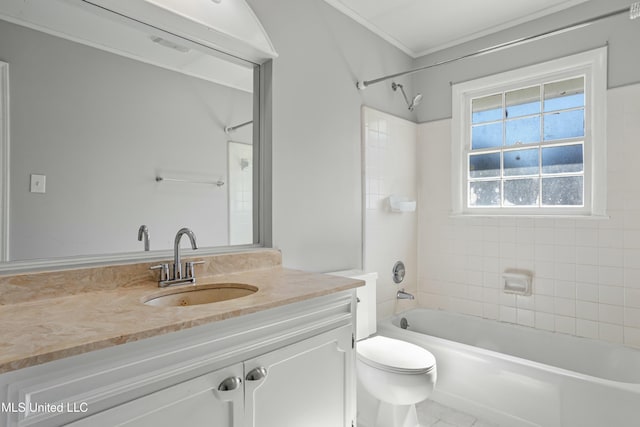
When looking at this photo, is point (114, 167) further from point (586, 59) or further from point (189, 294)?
point (586, 59)

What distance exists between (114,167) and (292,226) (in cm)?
96

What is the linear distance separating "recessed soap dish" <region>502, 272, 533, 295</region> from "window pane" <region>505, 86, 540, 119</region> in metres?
1.20

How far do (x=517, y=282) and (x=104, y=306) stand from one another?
2598mm

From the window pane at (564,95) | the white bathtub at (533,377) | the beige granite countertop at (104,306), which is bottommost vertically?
the white bathtub at (533,377)

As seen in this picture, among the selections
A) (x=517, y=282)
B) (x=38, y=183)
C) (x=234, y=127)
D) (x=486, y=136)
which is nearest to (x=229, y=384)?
(x=38, y=183)

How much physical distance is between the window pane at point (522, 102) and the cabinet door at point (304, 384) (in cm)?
224

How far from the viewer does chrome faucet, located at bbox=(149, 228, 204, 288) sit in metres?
1.44

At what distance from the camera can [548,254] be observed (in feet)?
8.24

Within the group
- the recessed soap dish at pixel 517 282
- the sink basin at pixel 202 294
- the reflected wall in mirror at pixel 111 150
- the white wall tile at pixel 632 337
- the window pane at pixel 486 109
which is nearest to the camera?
the reflected wall in mirror at pixel 111 150

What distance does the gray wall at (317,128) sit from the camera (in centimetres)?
201

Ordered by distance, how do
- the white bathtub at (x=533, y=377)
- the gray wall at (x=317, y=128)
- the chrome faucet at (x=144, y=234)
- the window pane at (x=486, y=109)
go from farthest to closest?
1. the window pane at (x=486, y=109)
2. the gray wall at (x=317, y=128)
3. the white bathtub at (x=533, y=377)
4. the chrome faucet at (x=144, y=234)

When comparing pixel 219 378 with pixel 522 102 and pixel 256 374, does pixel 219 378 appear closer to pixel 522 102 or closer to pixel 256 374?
pixel 256 374

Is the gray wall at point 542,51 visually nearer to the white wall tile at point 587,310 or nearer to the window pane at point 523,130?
the window pane at point 523,130

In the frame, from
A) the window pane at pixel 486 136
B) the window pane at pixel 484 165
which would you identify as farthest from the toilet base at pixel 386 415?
the window pane at pixel 486 136
